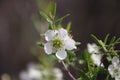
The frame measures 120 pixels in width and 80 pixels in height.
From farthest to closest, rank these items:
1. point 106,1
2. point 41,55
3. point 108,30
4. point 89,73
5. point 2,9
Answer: point 2,9 → point 106,1 → point 108,30 → point 41,55 → point 89,73

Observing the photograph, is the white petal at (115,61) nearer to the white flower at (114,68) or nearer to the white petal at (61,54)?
the white flower at (114,68)

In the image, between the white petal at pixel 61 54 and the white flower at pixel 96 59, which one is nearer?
the white petal at pixel 61 54

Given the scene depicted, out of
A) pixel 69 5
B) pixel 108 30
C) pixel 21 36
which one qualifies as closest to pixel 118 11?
pixel 108 30

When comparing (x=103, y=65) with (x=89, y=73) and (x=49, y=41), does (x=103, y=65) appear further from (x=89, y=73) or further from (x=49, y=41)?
(x=49, y=41)

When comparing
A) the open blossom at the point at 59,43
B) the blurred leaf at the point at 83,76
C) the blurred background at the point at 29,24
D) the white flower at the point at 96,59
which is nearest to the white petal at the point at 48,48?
the open blossom at the point at 59,43

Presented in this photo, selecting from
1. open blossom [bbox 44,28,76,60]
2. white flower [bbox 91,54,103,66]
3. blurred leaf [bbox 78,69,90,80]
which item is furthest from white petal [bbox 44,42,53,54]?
white flower [bbox 91,54,103,66]

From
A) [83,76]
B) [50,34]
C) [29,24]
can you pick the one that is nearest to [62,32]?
[50,34]
